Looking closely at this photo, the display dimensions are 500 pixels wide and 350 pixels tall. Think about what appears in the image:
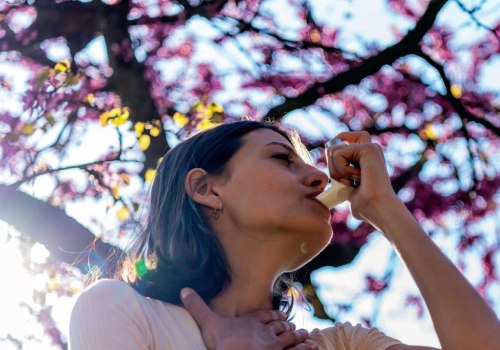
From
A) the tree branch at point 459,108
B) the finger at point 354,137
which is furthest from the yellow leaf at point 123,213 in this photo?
the finger at point 354,137

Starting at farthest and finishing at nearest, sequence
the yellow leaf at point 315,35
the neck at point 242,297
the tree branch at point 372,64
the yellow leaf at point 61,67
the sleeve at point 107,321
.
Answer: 1. the yellow leaf at point 315,35
2. the yellow leaf at point 61,67
3. the tree branch at point 372,64
4. the neck at point 242,297
5. the sleeve at point 107,321

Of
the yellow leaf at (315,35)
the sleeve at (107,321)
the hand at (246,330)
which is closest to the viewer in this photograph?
the sleeve at (107,321)

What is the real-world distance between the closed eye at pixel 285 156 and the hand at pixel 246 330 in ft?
1.48

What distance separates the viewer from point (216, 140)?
2.71m

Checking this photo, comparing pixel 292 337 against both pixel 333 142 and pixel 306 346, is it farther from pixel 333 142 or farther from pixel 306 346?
pixel 333 142

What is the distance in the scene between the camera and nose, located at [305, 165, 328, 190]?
8.25ft

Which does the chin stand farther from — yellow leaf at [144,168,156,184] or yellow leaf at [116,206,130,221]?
yellow leaf at [116,206,130,221]

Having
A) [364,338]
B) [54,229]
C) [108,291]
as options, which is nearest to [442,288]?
[364,338]

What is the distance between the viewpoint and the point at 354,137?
9.30ft

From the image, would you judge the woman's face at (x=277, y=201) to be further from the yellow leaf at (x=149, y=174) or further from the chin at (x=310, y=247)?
the yellow leaf at (x=149, y=174)

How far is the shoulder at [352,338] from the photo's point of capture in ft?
8.23

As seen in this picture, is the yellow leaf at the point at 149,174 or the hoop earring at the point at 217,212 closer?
the hoop earring at the point at 217,212

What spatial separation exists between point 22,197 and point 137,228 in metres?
1.74

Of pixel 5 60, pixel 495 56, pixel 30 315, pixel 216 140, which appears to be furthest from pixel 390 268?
pixel 216 140
